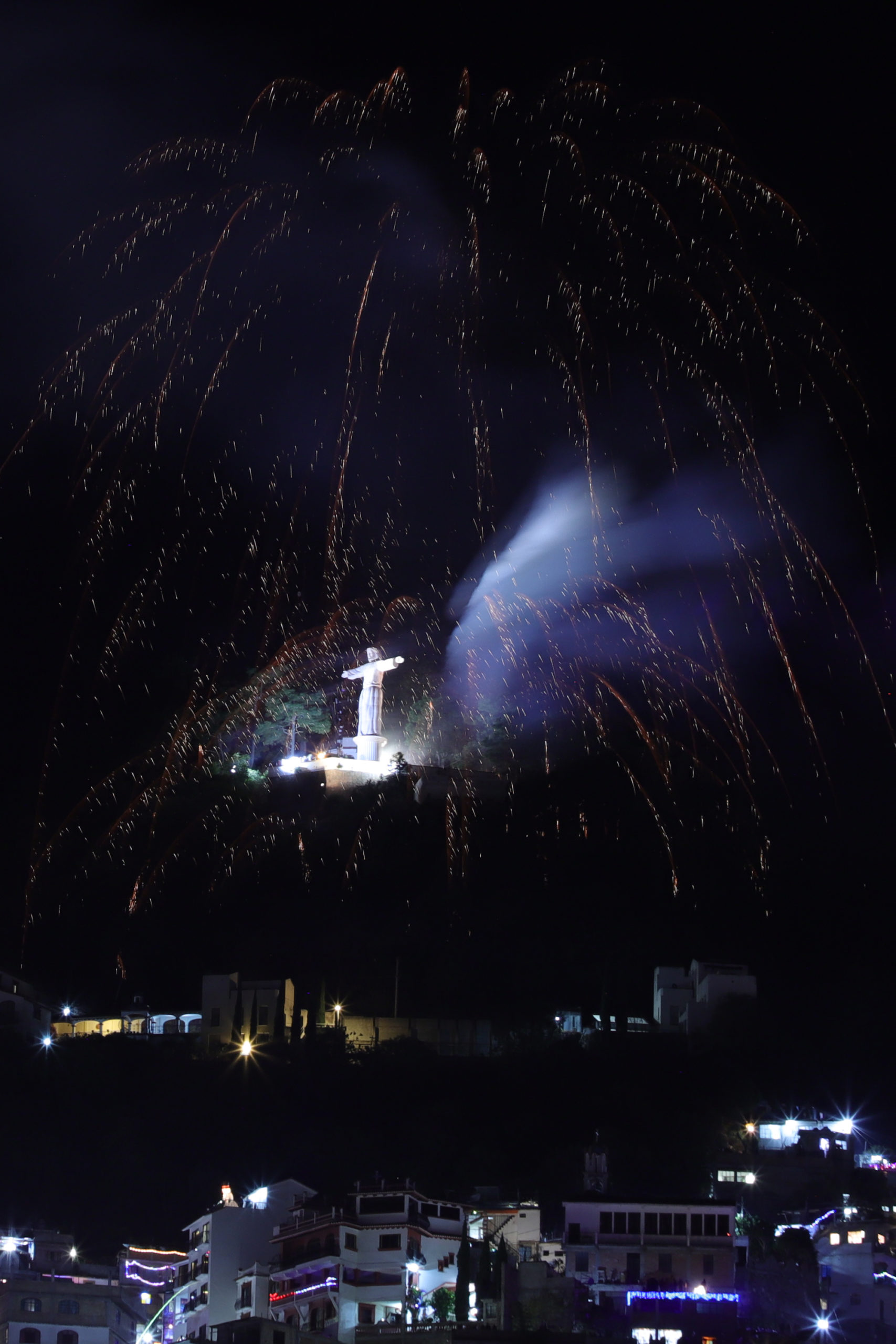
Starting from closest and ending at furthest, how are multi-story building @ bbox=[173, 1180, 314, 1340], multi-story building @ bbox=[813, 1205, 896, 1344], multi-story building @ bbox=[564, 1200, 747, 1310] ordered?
multi-story building @ bbox=[564, 1200, 747, 1310]
multi-story building @ bbox=[813, 1205, 896, 1344]
multi-story building @ bbox=[173, 1180, 314, 1340]

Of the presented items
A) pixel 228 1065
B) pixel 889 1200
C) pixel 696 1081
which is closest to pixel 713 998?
pixel 696 1081

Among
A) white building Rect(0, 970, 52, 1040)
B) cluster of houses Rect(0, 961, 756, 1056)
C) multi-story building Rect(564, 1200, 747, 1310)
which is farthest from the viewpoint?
white building Rect(0, 970, 52, 1040)

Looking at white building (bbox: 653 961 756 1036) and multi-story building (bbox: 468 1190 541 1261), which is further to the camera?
white building (bbox: 653 961 756 1036)

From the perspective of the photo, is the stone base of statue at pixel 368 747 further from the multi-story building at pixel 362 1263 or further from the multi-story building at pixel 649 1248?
the multi-story building at pixel 649 1248

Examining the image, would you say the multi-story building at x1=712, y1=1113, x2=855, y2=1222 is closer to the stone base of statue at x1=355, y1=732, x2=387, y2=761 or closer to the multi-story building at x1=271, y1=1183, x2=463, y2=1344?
the multi-story building at x1=271, y1=1183, x2=463, y2=1344

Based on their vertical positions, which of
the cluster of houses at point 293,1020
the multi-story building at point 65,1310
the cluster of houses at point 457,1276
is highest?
the cluster of houses at point 293,1020

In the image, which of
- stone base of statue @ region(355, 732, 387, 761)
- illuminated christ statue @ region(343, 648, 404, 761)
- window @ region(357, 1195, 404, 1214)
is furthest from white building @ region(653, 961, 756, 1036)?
window @ region(357, 1195, 404, 1214)

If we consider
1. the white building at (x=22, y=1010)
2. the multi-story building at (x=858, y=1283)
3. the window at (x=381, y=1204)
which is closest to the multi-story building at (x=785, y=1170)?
the multi-story building at (x=858, y=1283)
